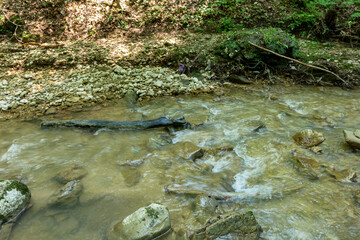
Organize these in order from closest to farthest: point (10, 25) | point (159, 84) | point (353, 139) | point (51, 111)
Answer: point (353, 139)
point (51, 111)
point (159, 84)
point (10, 25)

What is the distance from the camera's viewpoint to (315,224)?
91.6 inches

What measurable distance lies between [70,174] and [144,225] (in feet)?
5.18

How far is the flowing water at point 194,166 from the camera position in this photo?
7.77 ft

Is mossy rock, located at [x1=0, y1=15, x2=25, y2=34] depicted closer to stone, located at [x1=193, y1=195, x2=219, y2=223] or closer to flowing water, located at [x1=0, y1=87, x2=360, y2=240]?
flowing water, located at [x1=0, y1=87, x2=360, y2=240]

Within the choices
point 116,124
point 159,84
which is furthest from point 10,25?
point 116,124

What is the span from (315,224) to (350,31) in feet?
29.8

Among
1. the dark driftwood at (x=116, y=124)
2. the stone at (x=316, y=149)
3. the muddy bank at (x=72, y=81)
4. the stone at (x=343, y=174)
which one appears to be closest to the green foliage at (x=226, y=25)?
the muddy bank at (x=72, y=81)

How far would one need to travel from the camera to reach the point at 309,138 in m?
3.84

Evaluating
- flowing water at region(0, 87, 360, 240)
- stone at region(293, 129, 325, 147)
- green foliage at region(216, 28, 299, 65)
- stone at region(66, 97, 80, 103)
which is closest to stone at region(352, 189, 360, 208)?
flowing water at region(0, 87, 360, 240)

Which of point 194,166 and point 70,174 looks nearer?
point 70,174

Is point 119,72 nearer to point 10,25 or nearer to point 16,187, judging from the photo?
point 10,25

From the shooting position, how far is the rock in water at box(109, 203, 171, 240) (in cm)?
212

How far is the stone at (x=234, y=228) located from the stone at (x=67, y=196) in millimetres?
1550

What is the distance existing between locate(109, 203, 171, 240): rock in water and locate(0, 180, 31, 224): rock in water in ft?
3.61
